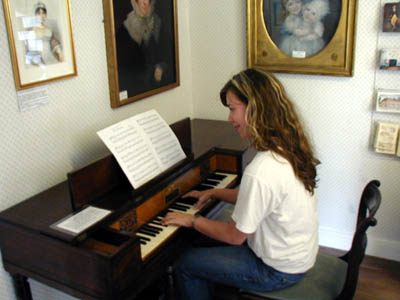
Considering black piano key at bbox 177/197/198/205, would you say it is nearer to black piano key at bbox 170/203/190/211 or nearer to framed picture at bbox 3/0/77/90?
black piano key at bbox 170/203/190/211

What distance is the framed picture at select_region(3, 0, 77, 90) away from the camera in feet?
5.53

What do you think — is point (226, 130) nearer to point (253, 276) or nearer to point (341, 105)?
point (341, 105)

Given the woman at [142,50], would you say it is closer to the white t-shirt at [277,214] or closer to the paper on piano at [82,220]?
the paper on piano at [82,220]

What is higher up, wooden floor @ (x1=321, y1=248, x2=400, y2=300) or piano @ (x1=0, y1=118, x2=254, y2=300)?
piano @ (x1=0, y1=118, x2=254, y2=300)

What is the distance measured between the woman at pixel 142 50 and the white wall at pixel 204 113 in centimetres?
10

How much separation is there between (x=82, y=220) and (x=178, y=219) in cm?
40

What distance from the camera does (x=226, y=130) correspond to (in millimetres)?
2658

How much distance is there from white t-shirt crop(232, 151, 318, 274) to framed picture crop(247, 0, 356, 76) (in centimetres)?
106

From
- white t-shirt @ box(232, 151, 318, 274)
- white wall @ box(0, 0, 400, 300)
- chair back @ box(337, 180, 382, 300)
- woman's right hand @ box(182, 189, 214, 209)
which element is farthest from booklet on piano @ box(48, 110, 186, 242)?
chair back @ box(337, 180, 382, 300)

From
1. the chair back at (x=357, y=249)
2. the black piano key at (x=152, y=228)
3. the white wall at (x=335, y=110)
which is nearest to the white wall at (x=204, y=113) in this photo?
the white wall at (x=335, y=110)

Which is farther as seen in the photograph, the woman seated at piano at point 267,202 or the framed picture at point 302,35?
the framed picture at point 302,35

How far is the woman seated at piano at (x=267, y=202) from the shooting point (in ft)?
5.13

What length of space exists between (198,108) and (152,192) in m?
1.22

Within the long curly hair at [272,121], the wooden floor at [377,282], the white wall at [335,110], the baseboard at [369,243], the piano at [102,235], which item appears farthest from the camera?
the baseboard at [369,243]
